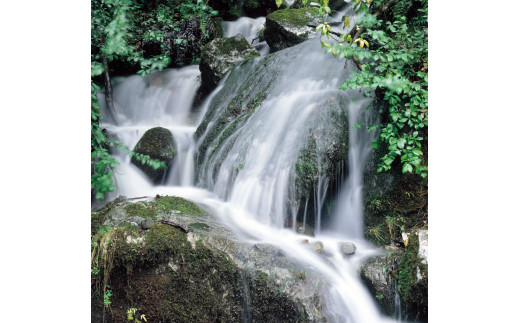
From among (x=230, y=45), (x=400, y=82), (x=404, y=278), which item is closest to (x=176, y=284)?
(x=404, y=278)

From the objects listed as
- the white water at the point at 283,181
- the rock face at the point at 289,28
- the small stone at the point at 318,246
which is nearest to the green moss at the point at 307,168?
the white water at the point at 283,181

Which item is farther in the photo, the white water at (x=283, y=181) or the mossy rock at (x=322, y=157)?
the mossy rock at (x=322, y=157)

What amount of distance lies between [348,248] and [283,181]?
1.08 meters

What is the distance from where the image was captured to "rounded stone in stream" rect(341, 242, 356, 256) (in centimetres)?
340

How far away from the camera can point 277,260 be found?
2.81 m

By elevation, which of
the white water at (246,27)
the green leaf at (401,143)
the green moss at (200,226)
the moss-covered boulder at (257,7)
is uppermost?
the moss-covered boulder at (257,7)

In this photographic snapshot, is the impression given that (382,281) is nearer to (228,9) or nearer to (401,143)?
(401,143)

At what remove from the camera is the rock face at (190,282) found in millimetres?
2605

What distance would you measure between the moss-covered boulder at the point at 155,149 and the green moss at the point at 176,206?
211 centimetres

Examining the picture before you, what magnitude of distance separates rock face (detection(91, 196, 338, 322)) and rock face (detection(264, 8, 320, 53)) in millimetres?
5749

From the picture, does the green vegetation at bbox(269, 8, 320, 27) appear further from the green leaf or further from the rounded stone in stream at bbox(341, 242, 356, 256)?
the rounded stone in stream at bbox(341, 242, 356, 256)

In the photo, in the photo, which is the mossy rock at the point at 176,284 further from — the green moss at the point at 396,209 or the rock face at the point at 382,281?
the green moss at the point at 396,209

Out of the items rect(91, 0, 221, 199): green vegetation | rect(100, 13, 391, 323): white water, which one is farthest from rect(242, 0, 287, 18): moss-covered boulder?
rect(100, 13, 391, 323): white water

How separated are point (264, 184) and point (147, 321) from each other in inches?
78.7
